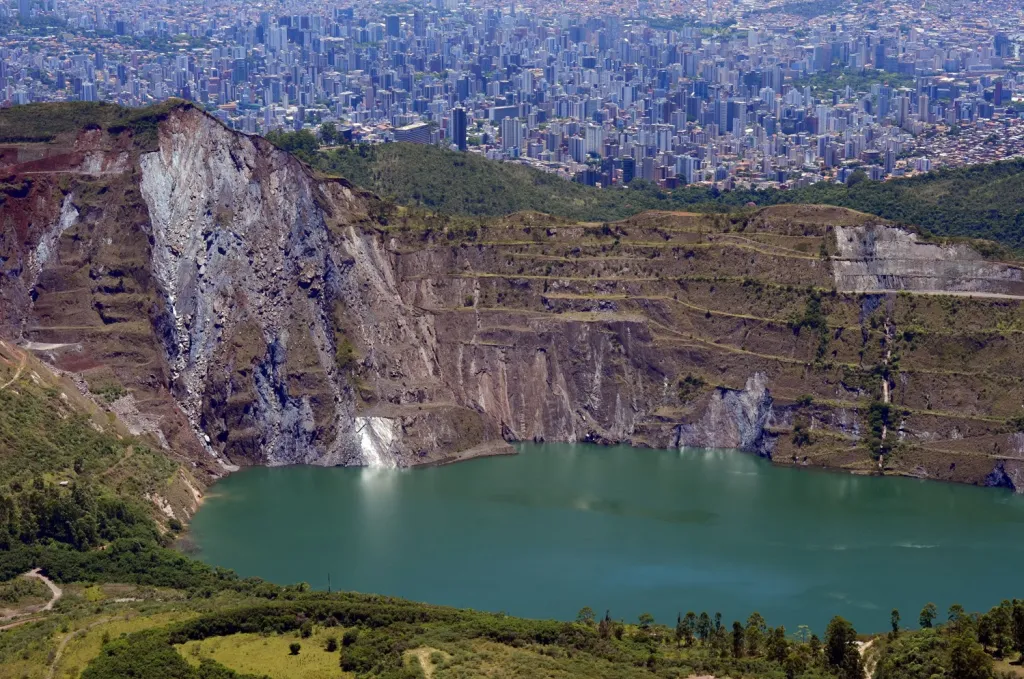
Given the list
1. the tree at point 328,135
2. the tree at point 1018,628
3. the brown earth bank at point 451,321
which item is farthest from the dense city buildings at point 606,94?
the tree at point 1018,628

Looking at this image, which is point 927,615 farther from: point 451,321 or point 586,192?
point 586,192

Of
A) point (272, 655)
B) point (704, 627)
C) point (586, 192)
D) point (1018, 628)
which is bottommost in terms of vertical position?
point (704, 627)

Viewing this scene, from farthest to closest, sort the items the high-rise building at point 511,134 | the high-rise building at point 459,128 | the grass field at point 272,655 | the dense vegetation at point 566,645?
1. the high-rise building at point 511,134
2. the high-rise building at point 459,128
3. the grass field at point 272,655
4. the dense vegetation at point 566,645

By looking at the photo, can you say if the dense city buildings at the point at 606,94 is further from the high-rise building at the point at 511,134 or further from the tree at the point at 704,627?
the tree at the point at 704,627

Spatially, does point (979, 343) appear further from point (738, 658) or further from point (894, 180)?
point (894, 180)

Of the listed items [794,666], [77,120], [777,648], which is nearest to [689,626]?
[777,648]

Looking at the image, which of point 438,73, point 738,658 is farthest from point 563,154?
point 738,658

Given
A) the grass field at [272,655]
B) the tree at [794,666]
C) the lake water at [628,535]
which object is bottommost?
the lake water at [628,535]
